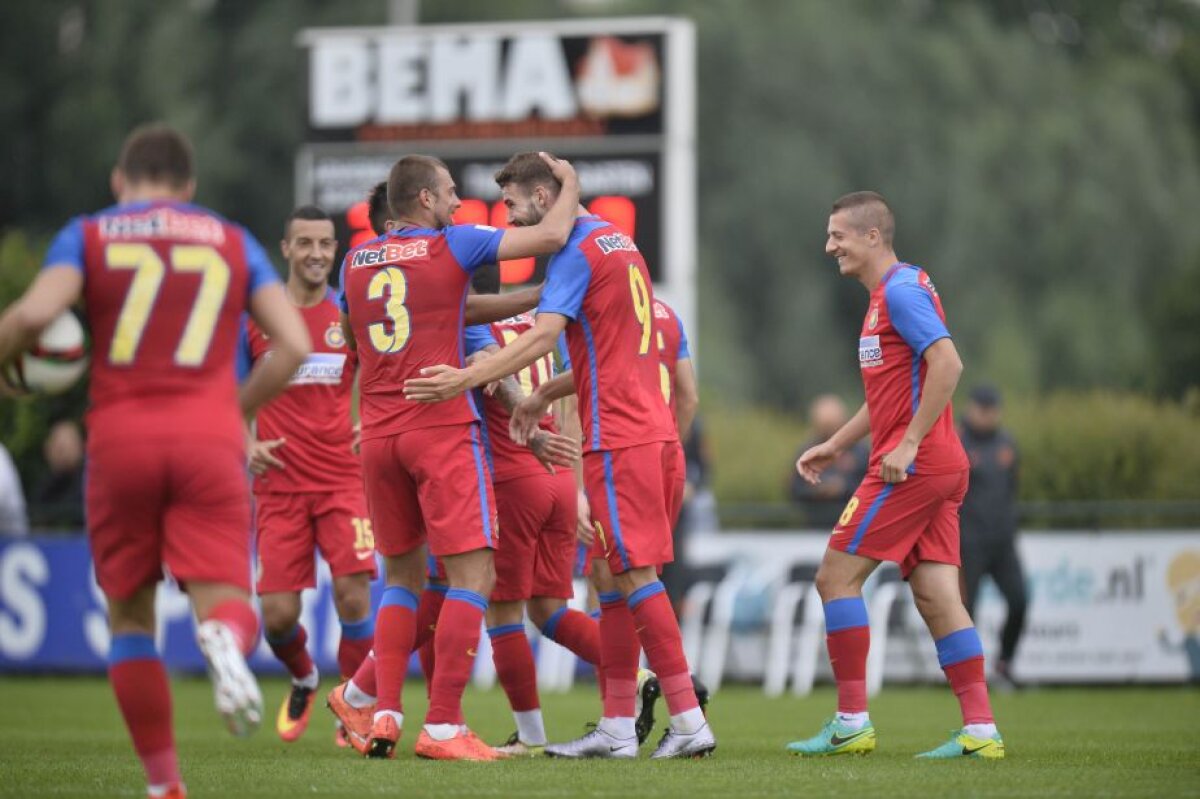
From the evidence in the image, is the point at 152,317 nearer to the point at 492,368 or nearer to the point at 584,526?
the point at 492,368

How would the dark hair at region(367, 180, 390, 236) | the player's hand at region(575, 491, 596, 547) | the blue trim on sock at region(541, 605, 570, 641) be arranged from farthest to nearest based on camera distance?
the player's hand at region(575, 491, 596, 547) → the dark hair at region(367, 180, 390, 236) → the blue trim on sock at region(541, 605, 570, 641)

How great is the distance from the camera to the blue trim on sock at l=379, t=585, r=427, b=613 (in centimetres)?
845

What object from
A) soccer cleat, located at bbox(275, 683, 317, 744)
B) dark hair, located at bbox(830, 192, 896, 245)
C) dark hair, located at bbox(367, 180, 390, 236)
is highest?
dark hair, located at bbox(367, 180, 390, 236)

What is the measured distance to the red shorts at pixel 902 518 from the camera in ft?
27.2

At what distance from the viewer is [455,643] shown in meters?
8.04

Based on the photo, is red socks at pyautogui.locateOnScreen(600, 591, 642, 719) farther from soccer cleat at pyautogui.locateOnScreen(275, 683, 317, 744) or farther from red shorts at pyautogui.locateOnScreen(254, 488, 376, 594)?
→ soccer cleat at pyautogui.locateOnScreen(275, 683, 317, 744)

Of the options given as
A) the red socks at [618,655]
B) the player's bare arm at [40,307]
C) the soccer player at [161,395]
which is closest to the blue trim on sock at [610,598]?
Result: the red socks at [618,655]

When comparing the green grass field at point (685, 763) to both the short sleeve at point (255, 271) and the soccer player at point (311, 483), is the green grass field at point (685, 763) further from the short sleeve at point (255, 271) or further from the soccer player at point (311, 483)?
the short sleeve at point (255, 271)

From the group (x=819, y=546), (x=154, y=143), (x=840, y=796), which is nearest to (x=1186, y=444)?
(x=819, y=546)

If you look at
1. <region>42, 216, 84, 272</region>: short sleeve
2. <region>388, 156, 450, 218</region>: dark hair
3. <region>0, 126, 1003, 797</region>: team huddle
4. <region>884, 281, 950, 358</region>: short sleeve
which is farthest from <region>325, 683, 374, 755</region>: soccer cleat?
<region>42, 216, 84, 272</region>: short sleeve

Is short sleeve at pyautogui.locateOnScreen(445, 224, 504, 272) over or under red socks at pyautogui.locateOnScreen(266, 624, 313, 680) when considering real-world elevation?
over

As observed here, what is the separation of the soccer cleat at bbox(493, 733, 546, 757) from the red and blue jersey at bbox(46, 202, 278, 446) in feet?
9.43

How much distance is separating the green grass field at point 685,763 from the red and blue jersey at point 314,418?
4.76ft

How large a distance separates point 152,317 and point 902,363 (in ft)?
12.0
